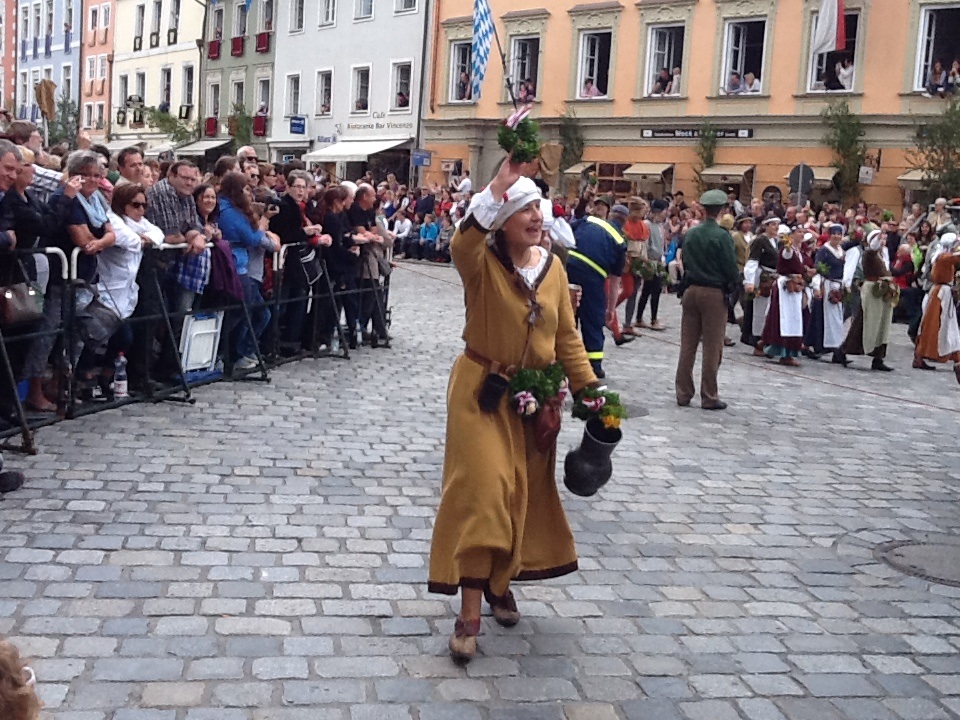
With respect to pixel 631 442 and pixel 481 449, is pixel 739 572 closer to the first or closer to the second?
pixel 481 449

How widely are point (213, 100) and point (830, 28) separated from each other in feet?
108

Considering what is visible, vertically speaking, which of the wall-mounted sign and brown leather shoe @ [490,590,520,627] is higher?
the wall-mounted sign

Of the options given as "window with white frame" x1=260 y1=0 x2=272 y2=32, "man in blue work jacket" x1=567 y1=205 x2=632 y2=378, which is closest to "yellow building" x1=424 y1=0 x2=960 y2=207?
"window with white frame" x1=260 y1=0 x2=272 y2=32

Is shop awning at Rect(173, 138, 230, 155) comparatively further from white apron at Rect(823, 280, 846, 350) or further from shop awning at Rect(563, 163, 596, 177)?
white apron at Rect(823, 280, 846, 350)

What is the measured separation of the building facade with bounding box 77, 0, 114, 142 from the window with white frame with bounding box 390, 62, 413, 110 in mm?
24630

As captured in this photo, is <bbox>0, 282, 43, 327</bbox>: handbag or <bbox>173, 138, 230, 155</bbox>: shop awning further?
<bbox>173, 138, 230, 155</bbox>: shop awning

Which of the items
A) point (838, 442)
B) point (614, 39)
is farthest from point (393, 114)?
point (838, 442)

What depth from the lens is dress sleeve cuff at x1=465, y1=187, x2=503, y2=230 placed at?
15.5 feet

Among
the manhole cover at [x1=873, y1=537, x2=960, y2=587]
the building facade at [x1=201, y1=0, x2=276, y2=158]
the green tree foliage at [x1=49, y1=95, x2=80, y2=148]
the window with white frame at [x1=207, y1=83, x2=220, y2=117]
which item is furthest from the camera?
the window with white frame at [x1=207, y1=83, x2=220, y2=117]

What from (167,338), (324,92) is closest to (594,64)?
(324,92)

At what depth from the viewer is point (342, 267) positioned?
44.1 ft

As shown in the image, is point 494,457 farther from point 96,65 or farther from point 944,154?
point 96,65

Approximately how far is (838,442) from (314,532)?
5219 millimetres

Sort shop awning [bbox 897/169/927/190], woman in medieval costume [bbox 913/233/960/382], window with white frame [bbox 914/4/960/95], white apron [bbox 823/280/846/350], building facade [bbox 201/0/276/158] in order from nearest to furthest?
woman in medieval costume [bbox 913/233/960/382]
white apron [bbox 823/280/846/350]
shop awning [bbox 897/169/927/190]
window with white frame [bbox 914/4/960/95]
building facade [bbox 201/0/276/158]
